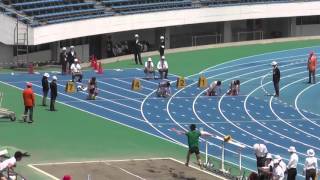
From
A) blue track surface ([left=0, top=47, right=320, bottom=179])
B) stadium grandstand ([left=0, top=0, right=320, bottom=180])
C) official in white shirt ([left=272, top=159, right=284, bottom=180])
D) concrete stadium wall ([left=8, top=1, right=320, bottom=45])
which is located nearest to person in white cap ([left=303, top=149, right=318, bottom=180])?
stadium grandstand ([left=0, top=0, right=320, bottom=180])

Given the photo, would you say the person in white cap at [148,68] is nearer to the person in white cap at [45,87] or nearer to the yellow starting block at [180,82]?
the yellow starting block at [180,82]

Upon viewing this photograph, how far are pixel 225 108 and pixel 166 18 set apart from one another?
50.7ft

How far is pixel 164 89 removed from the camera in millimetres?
34812

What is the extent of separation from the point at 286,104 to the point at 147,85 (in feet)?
19.2

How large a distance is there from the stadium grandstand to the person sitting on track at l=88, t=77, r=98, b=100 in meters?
0.05

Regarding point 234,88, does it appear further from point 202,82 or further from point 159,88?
point 159,88

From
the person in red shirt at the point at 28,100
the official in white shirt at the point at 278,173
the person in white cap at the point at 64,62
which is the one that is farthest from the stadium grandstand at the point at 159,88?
the person in red shirt at the point at 28,100

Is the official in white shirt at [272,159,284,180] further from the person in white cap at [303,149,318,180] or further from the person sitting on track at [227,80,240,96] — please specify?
the person sitting on track at [227,80,240,96]

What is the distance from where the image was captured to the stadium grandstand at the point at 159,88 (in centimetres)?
2511

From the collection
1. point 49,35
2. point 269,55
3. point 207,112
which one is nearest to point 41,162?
point 207,112

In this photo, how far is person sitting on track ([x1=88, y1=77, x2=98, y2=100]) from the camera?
110ft

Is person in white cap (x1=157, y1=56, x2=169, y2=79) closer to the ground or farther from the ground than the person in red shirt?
farther from the ground

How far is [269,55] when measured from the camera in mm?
46688

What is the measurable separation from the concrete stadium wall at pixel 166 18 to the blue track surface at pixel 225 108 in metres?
3.21
